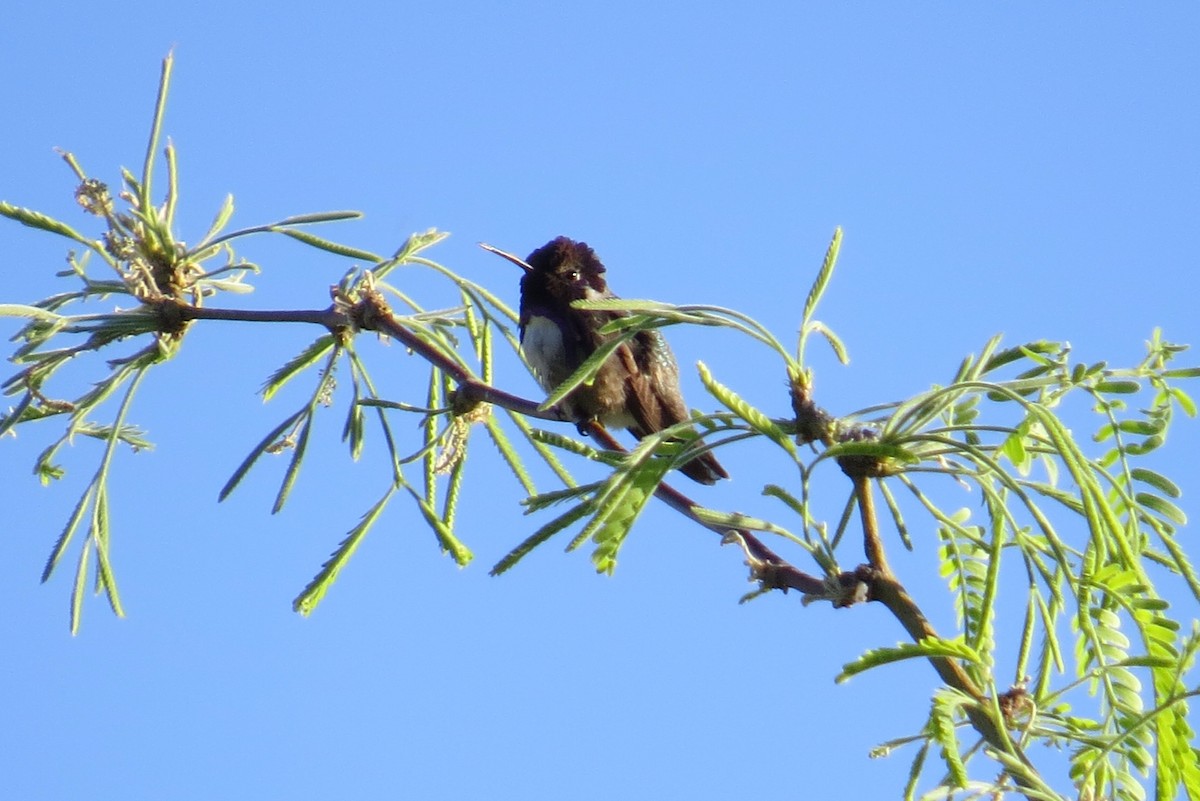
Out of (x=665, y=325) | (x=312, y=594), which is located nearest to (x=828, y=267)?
(x=665, y=325)

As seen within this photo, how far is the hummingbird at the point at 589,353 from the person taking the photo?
17.5 ft

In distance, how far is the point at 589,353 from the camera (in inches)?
212

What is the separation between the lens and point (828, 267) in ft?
7.30

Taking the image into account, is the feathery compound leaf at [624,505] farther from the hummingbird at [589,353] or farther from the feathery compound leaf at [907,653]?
the hummingbird at [589,353]

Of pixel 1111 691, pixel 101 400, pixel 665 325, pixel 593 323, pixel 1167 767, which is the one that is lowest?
pixel 1167 767

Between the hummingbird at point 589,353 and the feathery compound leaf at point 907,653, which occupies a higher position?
the hummingbird at point 589,353

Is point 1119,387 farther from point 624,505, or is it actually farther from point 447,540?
point 447,540

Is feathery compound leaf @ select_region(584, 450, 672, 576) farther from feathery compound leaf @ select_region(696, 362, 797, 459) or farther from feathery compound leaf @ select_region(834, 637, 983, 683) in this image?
feathery compound leaf @ select_region(834, 637, 983, 683)

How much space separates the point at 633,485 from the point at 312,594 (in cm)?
84

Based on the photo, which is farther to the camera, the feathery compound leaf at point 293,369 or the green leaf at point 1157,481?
the feathery compound leaf at point 293,369

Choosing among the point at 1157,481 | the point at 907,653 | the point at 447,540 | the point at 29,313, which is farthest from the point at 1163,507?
the point at 29,313

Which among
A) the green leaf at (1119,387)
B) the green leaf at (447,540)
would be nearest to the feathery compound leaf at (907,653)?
the green leaf at (1119,387)

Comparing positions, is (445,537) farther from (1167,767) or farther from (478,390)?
(1167,767)

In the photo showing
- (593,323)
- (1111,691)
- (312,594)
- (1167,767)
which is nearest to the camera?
(1167,767)
